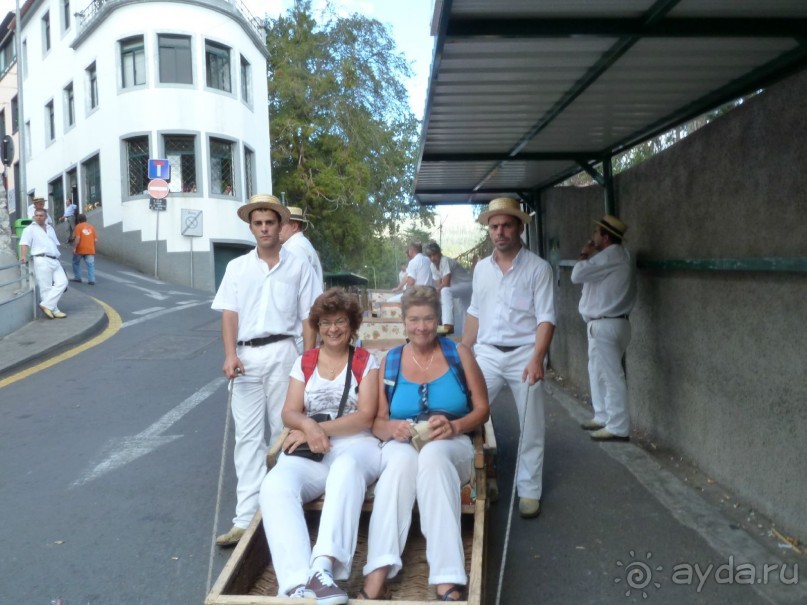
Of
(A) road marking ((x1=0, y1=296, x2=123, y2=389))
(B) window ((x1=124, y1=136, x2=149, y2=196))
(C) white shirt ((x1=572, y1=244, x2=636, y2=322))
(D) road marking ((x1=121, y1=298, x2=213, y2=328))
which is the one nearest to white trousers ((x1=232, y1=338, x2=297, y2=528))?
(C) white shirt ((x1=572, y1=244, x2=636, y2=322))

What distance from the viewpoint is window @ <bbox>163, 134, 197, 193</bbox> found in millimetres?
27297

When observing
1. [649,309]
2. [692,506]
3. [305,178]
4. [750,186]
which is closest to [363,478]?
[692,506]

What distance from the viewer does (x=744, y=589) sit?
12.8ft

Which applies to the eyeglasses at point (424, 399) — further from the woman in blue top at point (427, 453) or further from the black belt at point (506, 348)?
the black belt at point (506, 348)

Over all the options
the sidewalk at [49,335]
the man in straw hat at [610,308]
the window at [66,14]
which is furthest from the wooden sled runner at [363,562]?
the window at [66,14]

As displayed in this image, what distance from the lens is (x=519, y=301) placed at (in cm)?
523

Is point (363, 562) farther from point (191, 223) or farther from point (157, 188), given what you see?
point (191, 223)

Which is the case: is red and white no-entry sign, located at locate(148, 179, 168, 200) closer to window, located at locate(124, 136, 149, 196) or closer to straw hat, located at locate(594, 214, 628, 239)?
window, located at locate(124, 136, 149, 196)

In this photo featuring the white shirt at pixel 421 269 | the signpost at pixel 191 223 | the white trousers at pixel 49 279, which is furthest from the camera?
the signpost at pixel 191 223

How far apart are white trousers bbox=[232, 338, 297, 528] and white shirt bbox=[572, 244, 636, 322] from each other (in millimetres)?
2813

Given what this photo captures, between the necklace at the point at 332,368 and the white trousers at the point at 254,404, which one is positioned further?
the white trousers at the point at 254,404

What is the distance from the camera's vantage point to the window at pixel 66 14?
31.7 meters

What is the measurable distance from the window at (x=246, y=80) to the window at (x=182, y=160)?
366cm

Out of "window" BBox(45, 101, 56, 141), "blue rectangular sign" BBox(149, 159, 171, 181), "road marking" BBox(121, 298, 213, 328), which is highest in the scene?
"window" BBox(45, 101, 56, 141)
